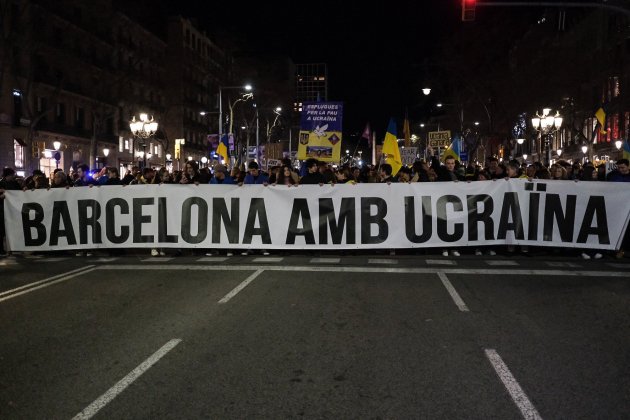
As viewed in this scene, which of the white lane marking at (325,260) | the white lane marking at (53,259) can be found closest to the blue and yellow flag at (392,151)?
the white lane marking at (325,260)

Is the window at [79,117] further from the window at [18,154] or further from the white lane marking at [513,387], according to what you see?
the white lane marking at [513,387]

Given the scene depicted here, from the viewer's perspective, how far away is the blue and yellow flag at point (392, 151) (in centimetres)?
1608

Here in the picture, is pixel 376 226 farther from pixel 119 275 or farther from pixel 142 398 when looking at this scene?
pixel 142 398

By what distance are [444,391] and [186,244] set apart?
8.51 meters

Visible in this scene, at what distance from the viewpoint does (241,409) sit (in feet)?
14.1

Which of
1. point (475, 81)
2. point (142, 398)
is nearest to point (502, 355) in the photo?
point (142, 398)

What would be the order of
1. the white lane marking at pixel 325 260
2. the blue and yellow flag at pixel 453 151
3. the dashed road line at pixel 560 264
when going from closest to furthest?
the dashed road line at pixel 560 264
the white lane marking at pixel 325 260
the blue and yellow flag at pixel 453 151

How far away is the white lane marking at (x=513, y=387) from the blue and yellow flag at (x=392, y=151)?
10629 mm

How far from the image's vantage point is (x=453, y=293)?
27.5 feet

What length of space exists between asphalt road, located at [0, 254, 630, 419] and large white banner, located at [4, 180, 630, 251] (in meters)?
1.62

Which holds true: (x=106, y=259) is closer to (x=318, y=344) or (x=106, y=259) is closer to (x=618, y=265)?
(x=318, y=344)

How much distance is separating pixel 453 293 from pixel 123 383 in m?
4.87

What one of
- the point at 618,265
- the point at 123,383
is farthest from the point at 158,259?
the point at 618,265

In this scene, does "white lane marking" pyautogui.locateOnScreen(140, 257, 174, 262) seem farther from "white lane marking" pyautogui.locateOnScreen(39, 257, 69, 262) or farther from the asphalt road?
"white lane marking" pyautogui.locateOnScreen(39, 257, 69, 262)
